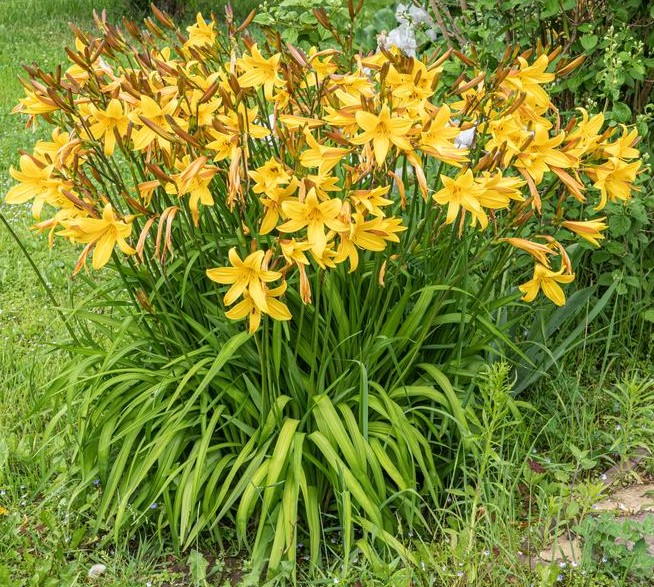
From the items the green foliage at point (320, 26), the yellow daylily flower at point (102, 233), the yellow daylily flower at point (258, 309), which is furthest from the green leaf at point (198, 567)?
the green foliage at point (320, 26)

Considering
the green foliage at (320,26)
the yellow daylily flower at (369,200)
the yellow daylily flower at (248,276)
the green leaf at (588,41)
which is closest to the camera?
the yellow daylily flower at (248,276)

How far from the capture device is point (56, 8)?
37.8ft

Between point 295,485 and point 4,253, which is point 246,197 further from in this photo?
point 4,253

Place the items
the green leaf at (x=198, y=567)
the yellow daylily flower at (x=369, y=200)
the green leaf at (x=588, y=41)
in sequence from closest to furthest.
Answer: the yellow daylily flower at (x=369, y=200) < the green leaf at (x=198, y=567) < the green leaf at (x=588, y=41)

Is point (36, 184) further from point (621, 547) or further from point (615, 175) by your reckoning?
point (621, 547)

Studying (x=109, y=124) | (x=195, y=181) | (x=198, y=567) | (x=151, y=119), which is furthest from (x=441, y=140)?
(x=198, y=567)

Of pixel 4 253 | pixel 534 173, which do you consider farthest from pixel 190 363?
pixel 4 253

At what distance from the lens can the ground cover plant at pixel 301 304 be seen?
2.30 m

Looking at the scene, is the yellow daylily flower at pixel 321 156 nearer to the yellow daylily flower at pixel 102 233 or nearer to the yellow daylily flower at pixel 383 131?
the yellow daylily flower at pixel 383 131

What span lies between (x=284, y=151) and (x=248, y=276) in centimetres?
42

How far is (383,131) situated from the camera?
219 cm

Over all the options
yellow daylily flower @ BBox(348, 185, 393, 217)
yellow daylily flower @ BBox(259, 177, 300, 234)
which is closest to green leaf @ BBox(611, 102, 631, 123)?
yellow daylily flower @ BBox(348, 185, 393, 217)

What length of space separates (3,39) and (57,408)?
8.04m

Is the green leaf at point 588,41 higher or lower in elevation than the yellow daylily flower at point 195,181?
lower
